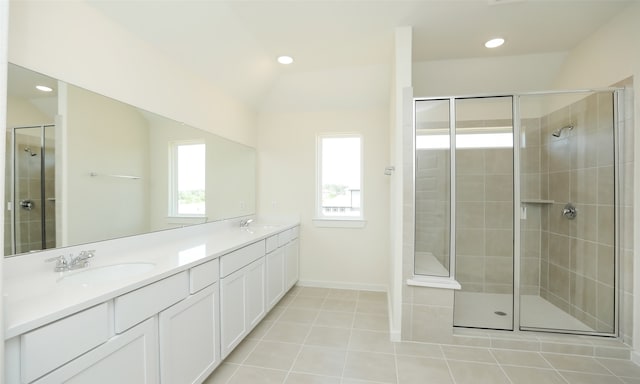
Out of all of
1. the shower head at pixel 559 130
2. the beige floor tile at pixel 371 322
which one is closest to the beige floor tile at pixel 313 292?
the beige floor tile at pixel 371 322

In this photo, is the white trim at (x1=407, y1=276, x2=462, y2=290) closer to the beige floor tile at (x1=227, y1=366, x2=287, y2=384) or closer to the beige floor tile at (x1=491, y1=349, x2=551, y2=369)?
the beige floor tile at (x1=491, y1=349, x2=551, y2=369)

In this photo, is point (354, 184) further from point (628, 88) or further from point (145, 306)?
point (145, 306)

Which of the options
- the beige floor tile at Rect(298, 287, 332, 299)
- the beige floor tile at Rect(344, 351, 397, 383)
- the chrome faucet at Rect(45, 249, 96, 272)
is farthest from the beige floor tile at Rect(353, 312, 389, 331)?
the chrome faucet at Rect(45, 249, 96, 272)

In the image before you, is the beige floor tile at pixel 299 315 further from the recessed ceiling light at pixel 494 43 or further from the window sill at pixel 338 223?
the recessed ceiling light at pixel 494 43

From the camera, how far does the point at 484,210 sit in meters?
3.17

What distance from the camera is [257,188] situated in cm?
389

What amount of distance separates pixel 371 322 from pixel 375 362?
2.18 ft

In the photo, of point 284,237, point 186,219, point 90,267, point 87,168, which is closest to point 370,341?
point 284,237

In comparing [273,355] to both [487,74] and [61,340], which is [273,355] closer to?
[61,340]

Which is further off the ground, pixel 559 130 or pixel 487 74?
pixel 487 74

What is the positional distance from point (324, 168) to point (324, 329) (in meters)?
2.01

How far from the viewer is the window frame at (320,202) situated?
12.0ft

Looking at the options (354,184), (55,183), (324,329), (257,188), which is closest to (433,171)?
(354,184)

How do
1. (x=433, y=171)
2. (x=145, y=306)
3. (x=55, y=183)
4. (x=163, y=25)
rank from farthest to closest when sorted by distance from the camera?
(x=433, y=171), (x=163, y=25), (x=55, y=183), (x=145, y=306)
